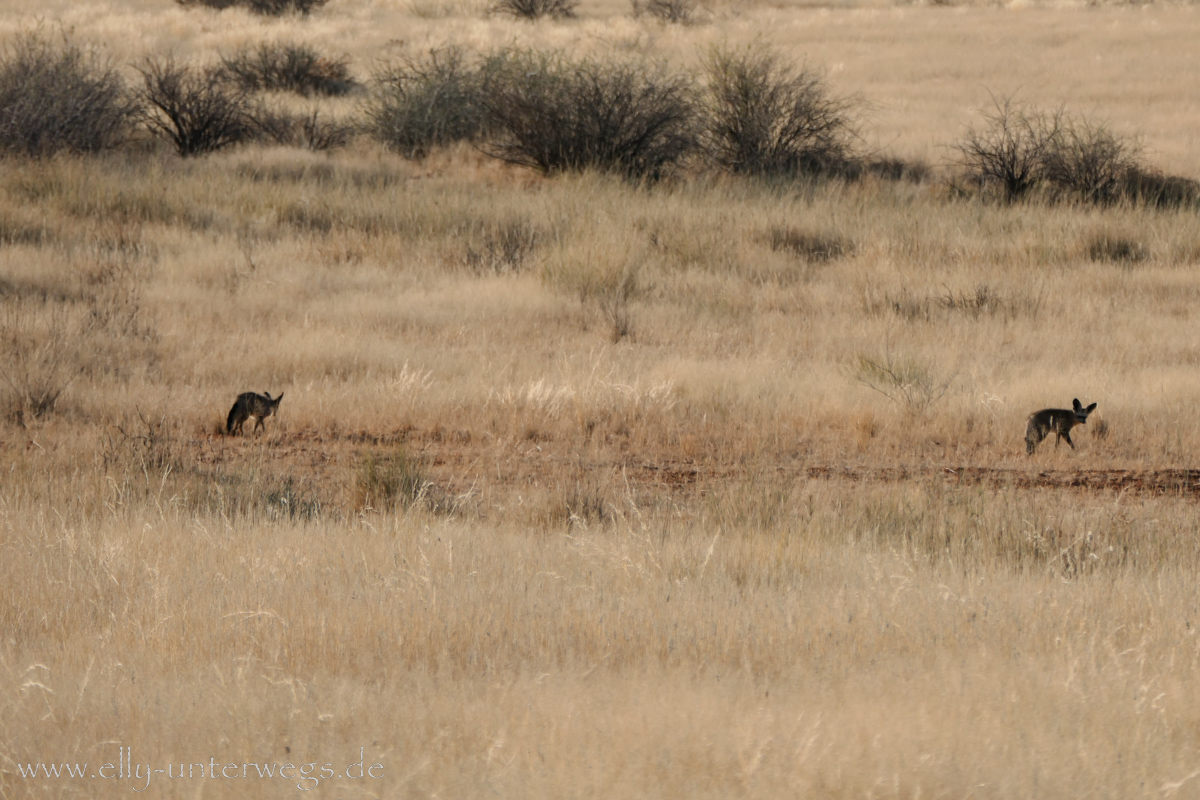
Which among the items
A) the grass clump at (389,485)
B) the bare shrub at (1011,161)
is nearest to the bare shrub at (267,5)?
the bare shrub at (1011,161)

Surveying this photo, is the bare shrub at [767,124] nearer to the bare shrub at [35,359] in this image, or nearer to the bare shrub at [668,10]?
the bare shrub at [35,359]

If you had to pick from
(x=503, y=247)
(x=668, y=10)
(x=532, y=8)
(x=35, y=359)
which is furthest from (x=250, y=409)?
(x=668, y=10)

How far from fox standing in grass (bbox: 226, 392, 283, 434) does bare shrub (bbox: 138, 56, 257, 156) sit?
13.2 meters

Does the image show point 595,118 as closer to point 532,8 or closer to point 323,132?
point 323,132

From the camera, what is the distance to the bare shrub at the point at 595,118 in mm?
17828

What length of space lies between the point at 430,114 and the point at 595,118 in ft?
12.3

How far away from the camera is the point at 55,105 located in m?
16.7

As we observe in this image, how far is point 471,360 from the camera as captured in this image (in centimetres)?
880

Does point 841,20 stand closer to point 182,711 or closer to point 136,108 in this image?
point 136,108

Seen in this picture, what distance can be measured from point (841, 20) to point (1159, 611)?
36207mm

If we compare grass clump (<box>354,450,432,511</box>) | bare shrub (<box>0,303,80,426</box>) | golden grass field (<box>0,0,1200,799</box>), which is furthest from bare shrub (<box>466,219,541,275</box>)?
grass clump (<box>354,450,432,511</box>)

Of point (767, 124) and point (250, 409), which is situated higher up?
point (767, 124)

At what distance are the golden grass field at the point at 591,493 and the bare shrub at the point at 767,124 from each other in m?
2.94

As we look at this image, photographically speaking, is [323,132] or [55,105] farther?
[323,132]
